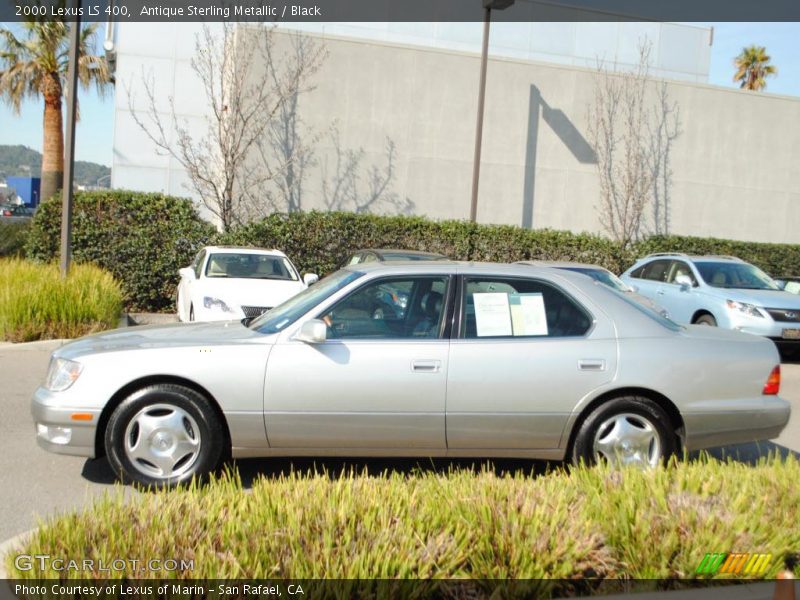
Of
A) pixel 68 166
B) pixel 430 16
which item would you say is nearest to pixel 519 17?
pixel 430 16

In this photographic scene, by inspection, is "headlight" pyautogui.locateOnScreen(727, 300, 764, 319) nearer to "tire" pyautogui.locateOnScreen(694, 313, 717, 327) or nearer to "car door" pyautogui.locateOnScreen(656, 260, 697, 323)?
"tire" pyautogui.locateOnScreen(694, 313, 717, 327)

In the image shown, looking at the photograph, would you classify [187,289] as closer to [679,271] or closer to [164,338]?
Answer: [164,338]

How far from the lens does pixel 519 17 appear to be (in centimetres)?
2975

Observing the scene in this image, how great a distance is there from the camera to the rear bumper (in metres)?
5.74

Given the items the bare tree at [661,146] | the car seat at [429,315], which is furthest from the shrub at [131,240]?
the bare tree at [661,146]

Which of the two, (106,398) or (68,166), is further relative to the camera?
(68,166)

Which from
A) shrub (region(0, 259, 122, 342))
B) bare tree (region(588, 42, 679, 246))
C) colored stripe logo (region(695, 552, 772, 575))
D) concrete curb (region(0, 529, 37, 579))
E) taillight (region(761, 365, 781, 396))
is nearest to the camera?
concrete curb (region(0, 529, 37, 579))

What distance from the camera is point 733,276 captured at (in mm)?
14117

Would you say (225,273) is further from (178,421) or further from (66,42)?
(66,42)

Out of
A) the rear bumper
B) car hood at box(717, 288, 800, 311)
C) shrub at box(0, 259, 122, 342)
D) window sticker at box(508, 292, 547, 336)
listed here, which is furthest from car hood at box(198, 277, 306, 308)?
car hood at box(717, 288, 800, 311)

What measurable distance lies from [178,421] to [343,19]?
987 inches

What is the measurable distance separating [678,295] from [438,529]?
36.9 feet

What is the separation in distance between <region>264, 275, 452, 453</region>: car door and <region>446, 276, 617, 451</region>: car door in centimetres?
14

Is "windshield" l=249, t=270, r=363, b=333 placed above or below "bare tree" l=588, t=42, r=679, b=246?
below
